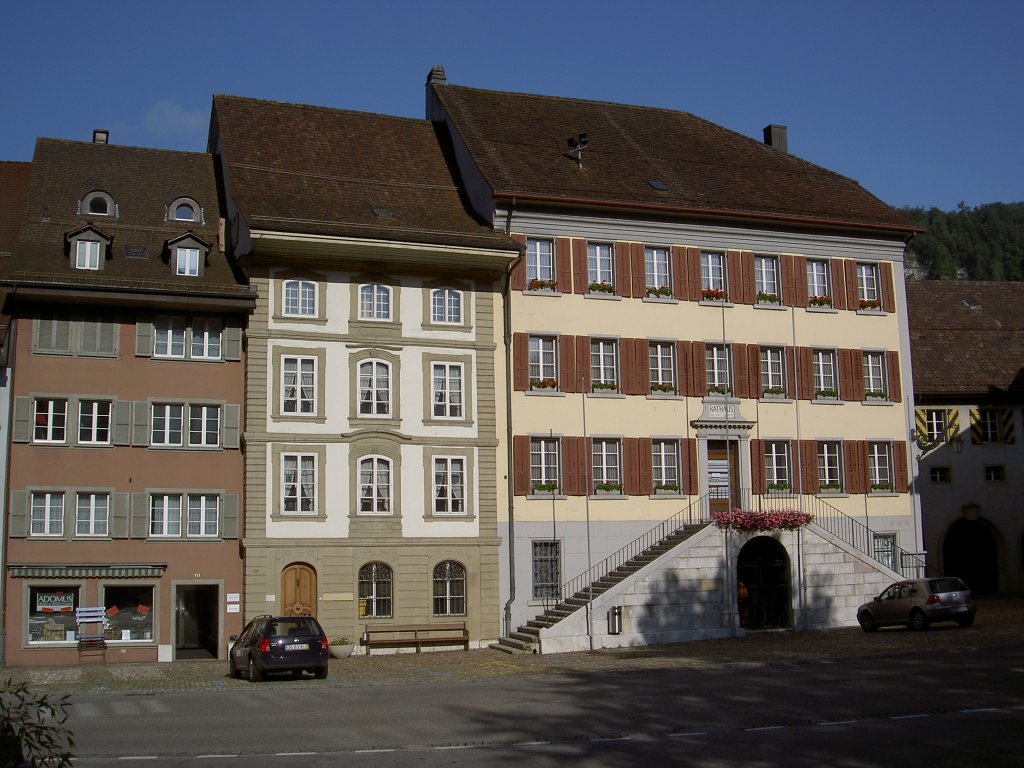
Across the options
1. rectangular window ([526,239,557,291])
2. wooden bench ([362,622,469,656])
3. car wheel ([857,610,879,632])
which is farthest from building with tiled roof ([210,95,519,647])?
car wheel ([857,610,879,632])

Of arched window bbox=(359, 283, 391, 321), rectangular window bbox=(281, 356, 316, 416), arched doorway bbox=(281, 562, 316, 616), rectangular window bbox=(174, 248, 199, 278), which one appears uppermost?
rectangular window bbox=(174, 248, 199, 278)

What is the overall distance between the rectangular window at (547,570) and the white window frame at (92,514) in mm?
11022

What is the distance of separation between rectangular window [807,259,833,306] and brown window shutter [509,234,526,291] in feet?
30.2

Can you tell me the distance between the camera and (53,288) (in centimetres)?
3042

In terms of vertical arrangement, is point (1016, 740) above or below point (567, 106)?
below

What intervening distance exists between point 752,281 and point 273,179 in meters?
14.2

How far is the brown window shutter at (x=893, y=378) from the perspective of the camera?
38.1 m

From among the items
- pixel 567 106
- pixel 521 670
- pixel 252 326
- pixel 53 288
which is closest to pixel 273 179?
pixel 252 326

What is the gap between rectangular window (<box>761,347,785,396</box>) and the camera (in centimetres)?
3688

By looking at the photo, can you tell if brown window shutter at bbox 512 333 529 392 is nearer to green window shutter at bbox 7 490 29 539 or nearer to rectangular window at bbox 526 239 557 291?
rectangular window at bbox 526 239 557 291

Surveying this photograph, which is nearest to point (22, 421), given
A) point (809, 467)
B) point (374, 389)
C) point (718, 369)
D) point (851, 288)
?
point (374, 389)

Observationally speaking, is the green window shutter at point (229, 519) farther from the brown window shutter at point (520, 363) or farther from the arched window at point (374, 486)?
the brown window shutter at point (520, 363)

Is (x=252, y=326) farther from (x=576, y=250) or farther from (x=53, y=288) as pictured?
(x=576, y=250)

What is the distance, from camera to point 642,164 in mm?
38250
